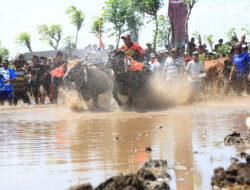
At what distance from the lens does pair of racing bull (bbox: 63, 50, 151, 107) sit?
10.8m

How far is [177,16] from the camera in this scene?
23359 millimetres

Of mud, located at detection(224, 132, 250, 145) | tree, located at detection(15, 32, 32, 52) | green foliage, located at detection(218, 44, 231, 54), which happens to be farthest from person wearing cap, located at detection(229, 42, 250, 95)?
tree, located at detection(15, 32, 32, 52)

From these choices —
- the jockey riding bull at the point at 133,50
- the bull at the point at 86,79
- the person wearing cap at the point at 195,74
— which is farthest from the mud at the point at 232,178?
the person wearing cap at the point at 195,74

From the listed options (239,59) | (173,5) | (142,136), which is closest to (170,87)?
(239,59)

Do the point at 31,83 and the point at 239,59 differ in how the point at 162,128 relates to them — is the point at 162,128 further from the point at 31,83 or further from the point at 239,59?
the point at 31,83

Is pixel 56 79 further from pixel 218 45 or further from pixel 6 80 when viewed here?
pixel 218 45

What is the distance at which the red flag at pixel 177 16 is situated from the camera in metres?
22.9

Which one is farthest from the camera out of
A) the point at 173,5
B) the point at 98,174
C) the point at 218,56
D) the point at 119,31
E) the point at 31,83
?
the point at 119,31

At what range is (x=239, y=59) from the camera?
12.6m

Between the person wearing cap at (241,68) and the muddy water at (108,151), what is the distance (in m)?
4.98

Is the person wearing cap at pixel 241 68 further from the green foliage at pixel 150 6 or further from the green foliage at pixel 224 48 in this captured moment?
the green foliage at pixel 150 6

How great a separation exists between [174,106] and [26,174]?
7884mm

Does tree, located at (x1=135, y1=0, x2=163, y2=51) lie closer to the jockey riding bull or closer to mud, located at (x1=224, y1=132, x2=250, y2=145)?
the jockey riding bull

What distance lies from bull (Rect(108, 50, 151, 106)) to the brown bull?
5.27 meters
